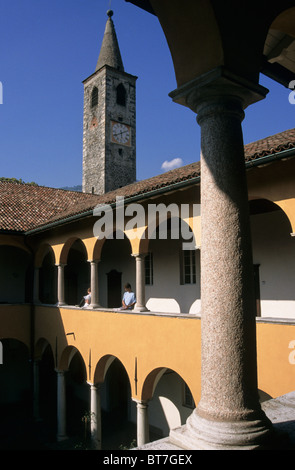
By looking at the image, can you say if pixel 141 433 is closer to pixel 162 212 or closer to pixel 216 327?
pixel 162 212

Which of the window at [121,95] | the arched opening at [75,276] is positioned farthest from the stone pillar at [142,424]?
the window at [121,95]

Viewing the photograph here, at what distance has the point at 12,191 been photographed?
62.1 feet

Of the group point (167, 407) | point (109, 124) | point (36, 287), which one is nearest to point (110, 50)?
point (109, 124)

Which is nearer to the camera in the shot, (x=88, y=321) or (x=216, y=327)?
(x=216, y=327)

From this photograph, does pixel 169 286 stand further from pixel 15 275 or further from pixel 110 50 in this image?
pixel 110 50

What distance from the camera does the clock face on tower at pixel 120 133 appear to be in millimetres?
33625

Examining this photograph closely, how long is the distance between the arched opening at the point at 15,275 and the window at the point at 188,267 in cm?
697

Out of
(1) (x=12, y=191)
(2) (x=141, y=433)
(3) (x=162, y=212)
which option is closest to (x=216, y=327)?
(3) (x=162, y=212)

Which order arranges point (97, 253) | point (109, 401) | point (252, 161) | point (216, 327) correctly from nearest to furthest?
point (216, 327) < point (252, 161) < point (97, 253) < point (109, 401)

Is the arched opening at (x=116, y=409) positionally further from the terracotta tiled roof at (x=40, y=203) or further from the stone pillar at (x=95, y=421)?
the terracotta tiled roof at (x=40, y=203)

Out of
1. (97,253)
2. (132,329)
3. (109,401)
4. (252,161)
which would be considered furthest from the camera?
(109,401)

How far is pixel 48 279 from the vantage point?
1891cm

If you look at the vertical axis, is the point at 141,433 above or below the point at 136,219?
below

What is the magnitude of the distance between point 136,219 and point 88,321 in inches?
154
